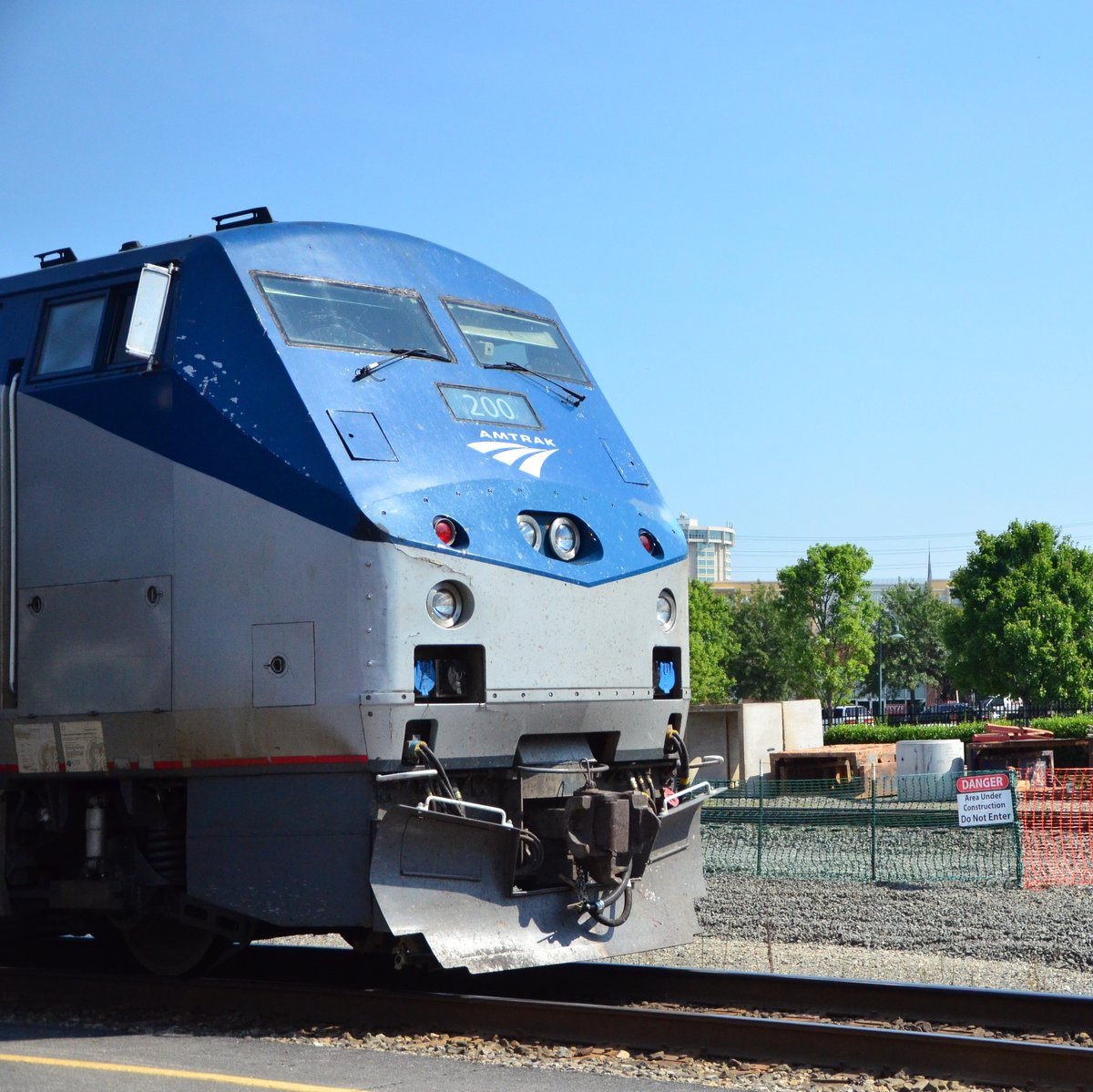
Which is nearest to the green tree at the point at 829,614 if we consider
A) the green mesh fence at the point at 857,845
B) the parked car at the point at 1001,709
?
the parked car at the point at 1001,709

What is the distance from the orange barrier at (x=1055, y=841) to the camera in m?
15.4

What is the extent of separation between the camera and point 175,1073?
6.83m

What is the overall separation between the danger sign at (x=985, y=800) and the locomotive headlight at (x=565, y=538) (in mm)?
9520

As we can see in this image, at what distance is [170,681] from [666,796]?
10.1ft

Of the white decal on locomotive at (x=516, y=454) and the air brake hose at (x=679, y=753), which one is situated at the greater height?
the white decal on locomotive at (x=516, y=454)

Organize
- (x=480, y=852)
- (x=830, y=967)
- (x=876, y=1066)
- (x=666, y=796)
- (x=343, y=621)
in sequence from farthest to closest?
(x=830, y=967) < (x=666, y=796) < (x=480, y=852) < (x=343, y=621) < (x=876, y=1066)

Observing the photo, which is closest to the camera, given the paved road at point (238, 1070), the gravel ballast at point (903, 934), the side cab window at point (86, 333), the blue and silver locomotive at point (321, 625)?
the paved road at point (238, 1070)

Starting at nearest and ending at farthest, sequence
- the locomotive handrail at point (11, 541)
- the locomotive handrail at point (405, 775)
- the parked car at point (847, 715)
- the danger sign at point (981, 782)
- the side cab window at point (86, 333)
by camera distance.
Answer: the locomotive handrail at point (405, 775)
the side cab window at point (86, 333)
the locomotive handrail at point (11, 541)
the danger sign at point (981, 782)
the parked car at point (847, 715)

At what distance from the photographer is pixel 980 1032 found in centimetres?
761

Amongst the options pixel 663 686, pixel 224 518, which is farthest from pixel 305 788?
pixel 663 686

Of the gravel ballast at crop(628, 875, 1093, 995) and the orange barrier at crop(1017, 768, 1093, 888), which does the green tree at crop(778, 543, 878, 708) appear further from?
the gravel ballast at crop(628, 875, 1093, 995)

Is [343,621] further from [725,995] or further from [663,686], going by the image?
[725,995]

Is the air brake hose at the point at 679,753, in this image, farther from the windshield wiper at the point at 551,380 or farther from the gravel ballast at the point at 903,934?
the windshield wiper at the point at 551,380

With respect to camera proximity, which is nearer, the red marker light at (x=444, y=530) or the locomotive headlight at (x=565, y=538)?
the red marker light at (x=444, y=530)
